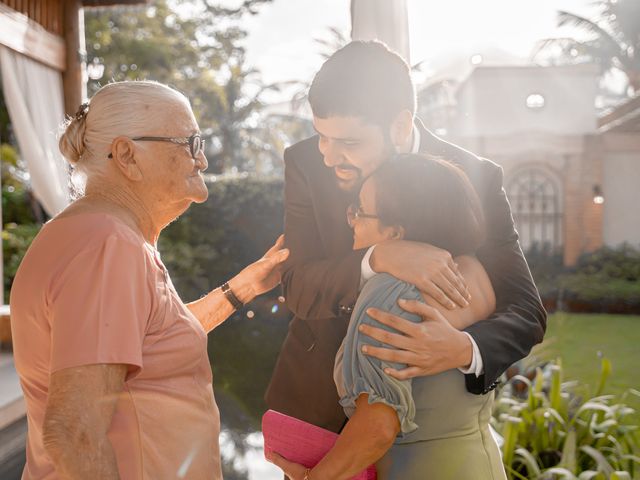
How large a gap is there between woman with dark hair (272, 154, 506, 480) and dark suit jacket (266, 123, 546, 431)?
7 cm

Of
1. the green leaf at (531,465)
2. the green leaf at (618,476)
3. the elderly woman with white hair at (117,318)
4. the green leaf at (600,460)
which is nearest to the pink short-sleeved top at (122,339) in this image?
the elderly woman with white hair at (117,318)

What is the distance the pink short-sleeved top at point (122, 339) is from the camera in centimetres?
128

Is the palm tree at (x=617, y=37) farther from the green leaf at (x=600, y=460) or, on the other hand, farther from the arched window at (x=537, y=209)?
the green leaf at (x=600, y=460)

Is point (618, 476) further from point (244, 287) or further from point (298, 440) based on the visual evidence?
point (298, 440)

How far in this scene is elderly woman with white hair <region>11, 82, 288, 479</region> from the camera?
4.17 ft

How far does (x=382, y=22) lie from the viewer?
1780 mm

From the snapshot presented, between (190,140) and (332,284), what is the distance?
48cm

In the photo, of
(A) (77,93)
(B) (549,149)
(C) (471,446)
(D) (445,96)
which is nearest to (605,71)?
(D) (445,96)

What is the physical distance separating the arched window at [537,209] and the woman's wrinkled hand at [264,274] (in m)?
16.1

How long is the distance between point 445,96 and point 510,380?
18.0m

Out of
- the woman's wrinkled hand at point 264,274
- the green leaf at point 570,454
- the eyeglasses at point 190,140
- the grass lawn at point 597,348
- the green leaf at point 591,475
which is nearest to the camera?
the eyeglasses at point 190,140

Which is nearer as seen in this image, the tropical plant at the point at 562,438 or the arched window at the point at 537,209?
the tropical plant at the point at 562,438

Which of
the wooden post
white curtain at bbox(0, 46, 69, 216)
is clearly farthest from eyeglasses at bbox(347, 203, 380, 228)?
the wooden post

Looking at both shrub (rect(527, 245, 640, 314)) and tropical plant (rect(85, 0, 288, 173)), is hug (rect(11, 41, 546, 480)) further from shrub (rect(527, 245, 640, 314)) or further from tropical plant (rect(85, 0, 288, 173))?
shrub (rect(527, 245, 640, 314))
